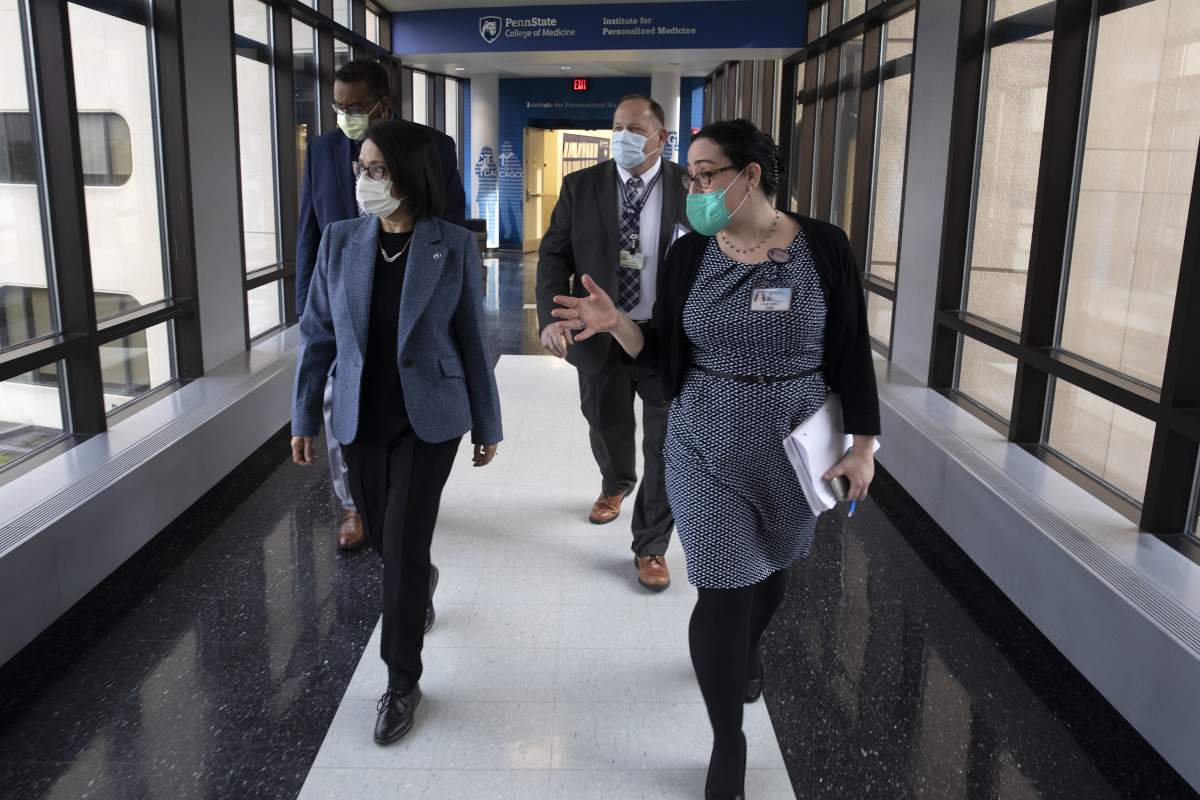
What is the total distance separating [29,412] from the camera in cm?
381

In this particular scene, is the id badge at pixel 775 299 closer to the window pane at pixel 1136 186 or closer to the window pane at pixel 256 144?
the window pane at pixel 1136 186

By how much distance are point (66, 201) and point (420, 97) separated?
46.8 ft

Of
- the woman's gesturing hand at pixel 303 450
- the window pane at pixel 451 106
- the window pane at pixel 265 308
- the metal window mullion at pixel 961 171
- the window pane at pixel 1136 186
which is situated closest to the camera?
the woman's gesturing hand at pixel 303 450

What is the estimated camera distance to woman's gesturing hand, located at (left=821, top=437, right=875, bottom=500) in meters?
2.13

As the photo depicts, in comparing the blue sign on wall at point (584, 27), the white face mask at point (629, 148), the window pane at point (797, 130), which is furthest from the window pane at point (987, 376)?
the blue sign on wall at point (584, 27)

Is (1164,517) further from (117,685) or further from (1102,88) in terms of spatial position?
(117,685)

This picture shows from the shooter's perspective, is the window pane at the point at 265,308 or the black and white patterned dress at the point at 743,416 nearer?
the black and white patterned dress at the point at 743,416

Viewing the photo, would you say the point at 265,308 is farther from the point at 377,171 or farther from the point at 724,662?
the point at 724,662

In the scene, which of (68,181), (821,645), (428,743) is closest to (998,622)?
(821,645)

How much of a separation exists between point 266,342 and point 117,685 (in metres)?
4.01

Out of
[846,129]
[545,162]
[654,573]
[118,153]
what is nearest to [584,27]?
[846,129]

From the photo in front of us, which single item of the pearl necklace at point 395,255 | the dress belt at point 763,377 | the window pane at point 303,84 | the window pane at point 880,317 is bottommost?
the window pane at point 880,317

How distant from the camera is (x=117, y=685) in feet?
9.16

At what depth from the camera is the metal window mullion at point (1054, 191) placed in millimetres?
3855
